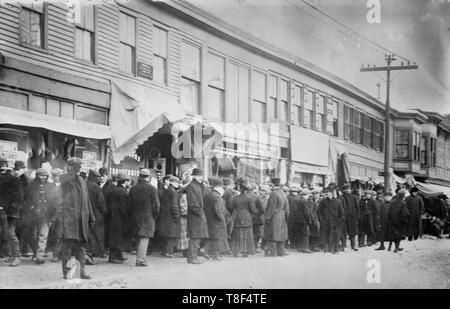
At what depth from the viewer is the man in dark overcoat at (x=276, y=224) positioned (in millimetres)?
13227

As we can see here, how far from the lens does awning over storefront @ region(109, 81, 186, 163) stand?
1373 centimetres

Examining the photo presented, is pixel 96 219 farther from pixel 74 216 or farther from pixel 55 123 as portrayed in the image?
pixel 55 123

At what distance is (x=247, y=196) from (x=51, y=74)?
5100 mm

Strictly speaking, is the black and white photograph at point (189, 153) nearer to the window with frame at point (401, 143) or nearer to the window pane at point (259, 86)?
the window pane at point (259, 86)

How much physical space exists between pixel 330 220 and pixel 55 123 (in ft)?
23.7

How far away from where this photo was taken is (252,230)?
13422 mm

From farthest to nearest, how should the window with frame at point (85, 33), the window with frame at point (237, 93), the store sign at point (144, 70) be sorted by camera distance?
the window with frame at point (237, 93)
the store sign at point (144, 70)
the window with frame at point (85, 33)

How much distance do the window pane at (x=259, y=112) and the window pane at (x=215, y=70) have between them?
6.89 feet

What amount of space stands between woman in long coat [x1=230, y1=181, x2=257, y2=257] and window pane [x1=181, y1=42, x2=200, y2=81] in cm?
551

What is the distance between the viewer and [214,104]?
1867cm

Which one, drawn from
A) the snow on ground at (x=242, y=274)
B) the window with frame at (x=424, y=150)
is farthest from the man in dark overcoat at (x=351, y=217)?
the window with frame at (x=424, y=150)

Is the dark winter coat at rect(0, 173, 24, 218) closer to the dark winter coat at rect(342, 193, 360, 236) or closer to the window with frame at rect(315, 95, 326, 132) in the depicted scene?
the dark winter coat at rect(342, 193, 360, 236)

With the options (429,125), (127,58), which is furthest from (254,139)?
(429,125)

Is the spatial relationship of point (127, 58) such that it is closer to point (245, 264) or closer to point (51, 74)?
point (51, 74)
